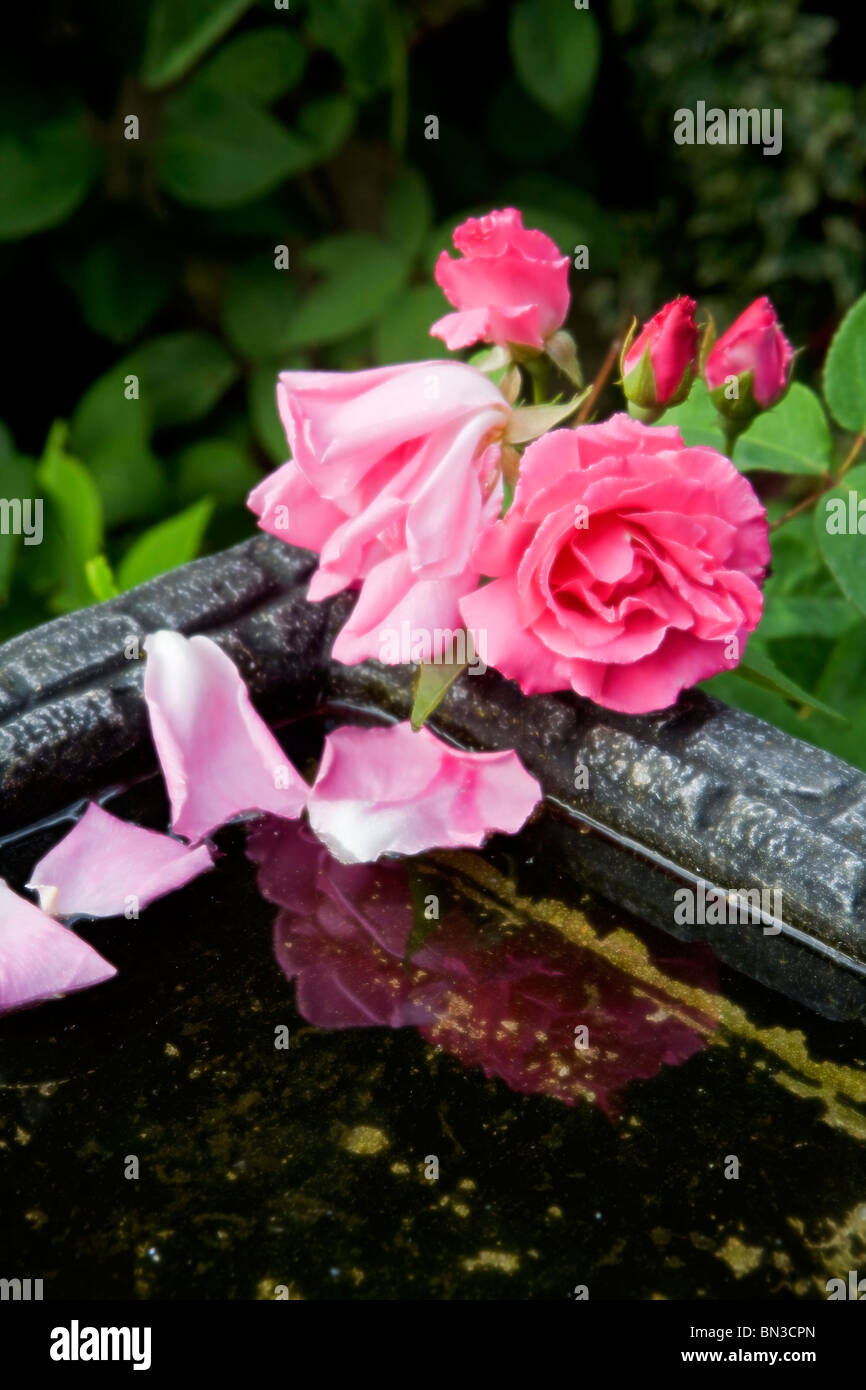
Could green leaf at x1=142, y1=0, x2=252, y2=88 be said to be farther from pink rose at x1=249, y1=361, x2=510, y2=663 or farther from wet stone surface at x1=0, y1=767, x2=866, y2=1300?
wet stone surface at x1=0, y1=767, x2=866, y2=1300

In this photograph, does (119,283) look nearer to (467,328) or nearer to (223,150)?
(223,150)

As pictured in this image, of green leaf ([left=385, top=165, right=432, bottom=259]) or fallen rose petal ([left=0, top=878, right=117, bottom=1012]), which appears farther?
green leaf ([left=385, top=165, right=432, bottom=259])

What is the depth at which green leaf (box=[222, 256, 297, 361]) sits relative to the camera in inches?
71.1

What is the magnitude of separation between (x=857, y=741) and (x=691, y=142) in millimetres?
1363

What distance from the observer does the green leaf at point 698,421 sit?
0.86 meters

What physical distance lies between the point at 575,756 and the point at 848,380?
353 millimetres

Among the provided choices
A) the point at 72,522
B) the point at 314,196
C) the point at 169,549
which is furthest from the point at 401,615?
the point at 314,196

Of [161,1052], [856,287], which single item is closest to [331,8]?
[856,287]

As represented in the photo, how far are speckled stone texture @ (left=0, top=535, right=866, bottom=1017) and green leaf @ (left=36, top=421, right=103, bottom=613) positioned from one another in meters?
0.48

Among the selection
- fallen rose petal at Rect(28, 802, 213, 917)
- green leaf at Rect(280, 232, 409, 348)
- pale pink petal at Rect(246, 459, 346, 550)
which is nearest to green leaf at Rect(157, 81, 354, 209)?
green leaf at Rect(280, 232, 409, 348)

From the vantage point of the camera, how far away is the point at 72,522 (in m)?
1.30

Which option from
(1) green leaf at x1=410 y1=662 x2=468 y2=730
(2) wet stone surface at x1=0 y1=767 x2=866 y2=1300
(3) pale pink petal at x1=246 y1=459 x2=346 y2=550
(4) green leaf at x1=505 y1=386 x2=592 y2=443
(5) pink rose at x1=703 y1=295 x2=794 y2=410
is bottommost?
(2) wet stone surface at x1=0 y1=767 x2=866 y2=1300
